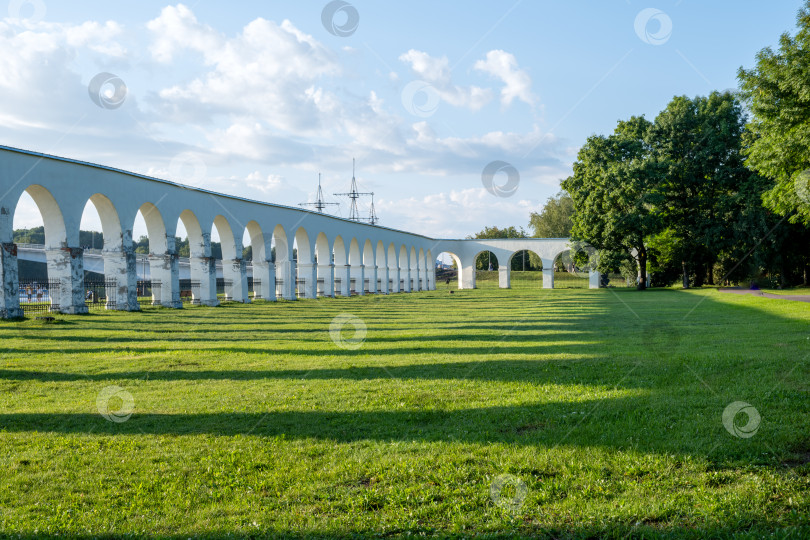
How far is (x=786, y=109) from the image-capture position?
1777cm

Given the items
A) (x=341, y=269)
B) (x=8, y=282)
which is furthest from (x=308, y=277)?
(x=8, y=282)

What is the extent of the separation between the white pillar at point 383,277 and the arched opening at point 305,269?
1196 centimetres

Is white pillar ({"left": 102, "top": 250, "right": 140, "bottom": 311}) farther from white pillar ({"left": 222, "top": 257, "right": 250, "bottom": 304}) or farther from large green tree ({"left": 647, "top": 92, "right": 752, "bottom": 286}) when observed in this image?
large green tree ({"left": 647, "top": 92, "right": 752, "bottom": 286})

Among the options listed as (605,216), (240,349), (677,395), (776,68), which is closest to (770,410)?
(677,395)

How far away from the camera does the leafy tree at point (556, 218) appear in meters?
80.9

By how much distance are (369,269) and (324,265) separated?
808cm

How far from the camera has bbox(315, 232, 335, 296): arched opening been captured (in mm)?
36969

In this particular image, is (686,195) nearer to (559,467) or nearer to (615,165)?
(615,165)

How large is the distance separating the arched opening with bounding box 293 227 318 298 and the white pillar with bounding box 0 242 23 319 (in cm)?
1893

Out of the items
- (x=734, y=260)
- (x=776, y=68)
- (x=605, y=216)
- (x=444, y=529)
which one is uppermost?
(x=776, y=68)

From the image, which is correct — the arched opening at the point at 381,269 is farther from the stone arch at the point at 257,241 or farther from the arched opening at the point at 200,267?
the arched opening at the point at 200,267

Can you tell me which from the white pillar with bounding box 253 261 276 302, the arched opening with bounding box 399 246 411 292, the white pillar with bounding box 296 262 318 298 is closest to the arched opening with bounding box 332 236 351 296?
the white pillar with bounding box 296 262 318 298

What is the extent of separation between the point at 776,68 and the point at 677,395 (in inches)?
664

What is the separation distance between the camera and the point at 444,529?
326cm
